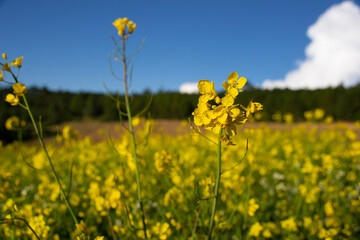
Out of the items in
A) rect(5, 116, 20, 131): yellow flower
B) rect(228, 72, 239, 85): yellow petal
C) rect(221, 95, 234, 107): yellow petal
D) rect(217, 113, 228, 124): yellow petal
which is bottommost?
rect(5, 116, 20, 131): yellow flower

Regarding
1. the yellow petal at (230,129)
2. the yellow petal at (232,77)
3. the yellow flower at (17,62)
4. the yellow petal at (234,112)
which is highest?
the yellow flower at (17,62)

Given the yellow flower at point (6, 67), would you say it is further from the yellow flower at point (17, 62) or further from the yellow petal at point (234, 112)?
the yellow petal at point (234, 112)

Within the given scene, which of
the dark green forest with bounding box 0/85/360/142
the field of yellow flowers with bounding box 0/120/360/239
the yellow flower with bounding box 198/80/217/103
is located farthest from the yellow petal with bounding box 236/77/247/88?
the dark green forest with bounding box 0/85/360/142

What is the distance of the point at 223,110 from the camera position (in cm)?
88

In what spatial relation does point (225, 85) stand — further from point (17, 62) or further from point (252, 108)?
point (17, 62)

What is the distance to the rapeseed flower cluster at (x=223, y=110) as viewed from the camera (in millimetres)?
875

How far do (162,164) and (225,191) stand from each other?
978 millimetres

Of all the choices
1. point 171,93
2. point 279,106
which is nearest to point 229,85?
point 279,106

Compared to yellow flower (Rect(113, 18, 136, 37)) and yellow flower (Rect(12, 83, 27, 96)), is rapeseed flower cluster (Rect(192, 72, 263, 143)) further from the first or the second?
yellow flower (Rect(12, 83, 27, 96))

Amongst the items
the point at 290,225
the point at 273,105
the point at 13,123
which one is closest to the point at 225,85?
the point at 13,123

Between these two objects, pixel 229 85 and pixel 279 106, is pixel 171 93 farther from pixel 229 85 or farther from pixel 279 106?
pixel 229 85

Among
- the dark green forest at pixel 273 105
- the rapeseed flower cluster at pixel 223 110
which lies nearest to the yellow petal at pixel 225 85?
the rapeseed flower cluster at pixel 223 110

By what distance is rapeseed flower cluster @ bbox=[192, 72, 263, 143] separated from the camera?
875mm

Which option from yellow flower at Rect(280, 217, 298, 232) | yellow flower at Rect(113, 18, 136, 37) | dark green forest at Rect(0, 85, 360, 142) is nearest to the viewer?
yellow flower at Rect(113, 18, 136, 37)
